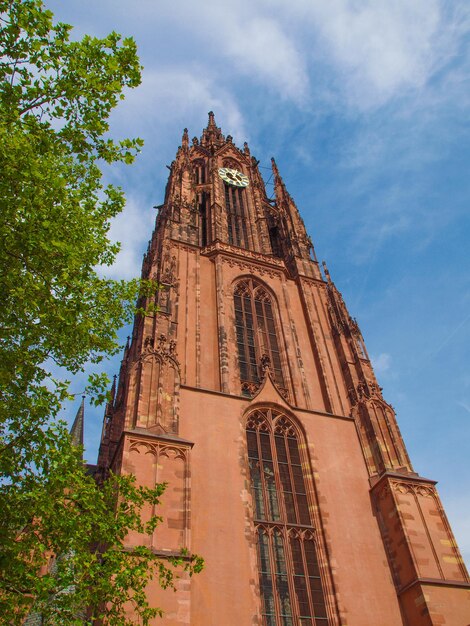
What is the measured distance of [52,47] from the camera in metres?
8.47

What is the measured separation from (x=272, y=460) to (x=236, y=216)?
15587 mm

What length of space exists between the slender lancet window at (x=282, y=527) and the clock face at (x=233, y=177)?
700 inches

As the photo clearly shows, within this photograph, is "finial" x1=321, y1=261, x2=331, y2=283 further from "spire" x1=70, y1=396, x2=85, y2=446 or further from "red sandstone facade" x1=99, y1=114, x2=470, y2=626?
"spire" x1=70, y1=396, x2=85, y2=446

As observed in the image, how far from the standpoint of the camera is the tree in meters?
6.97

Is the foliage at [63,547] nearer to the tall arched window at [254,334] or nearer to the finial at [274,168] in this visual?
the tall arched window at [254,334]

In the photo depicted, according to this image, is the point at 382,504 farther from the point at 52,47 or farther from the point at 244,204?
the point at 244,204

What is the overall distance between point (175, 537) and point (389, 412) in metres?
8.66

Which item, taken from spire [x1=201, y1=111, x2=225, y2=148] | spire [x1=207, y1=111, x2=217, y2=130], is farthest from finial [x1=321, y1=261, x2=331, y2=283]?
spire [x1=207, y1=111, x2=217, y2=130]

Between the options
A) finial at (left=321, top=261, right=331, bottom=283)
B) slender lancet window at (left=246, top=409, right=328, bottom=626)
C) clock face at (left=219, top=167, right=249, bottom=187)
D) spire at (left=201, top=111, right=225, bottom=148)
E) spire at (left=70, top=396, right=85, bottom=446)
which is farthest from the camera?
spire at (left=201, top=111, right=225, bottom=148)

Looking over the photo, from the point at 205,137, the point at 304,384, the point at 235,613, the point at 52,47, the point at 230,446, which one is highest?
the point at 205,137

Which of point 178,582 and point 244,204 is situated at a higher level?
point 244,204

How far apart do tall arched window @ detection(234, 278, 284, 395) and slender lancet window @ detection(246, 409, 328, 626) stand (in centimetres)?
215

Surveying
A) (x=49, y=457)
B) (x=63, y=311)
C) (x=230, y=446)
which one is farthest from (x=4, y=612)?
(x=230, y=446)

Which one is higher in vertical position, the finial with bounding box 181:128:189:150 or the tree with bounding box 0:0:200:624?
the finial with bounding box 181:128:189:150
